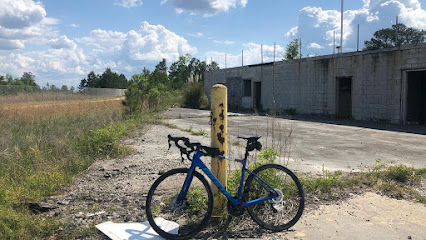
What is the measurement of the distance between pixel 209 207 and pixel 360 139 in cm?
785

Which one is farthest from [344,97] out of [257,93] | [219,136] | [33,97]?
[33,97]

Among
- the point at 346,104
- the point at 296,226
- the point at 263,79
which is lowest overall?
the point at 296,226

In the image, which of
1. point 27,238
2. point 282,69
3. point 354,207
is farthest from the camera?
point 282,69

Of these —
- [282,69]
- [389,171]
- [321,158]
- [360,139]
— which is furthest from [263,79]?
[389,171]

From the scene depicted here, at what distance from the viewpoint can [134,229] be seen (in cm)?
331

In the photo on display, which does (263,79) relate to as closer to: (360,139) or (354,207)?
(360,139)

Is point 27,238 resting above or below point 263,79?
below

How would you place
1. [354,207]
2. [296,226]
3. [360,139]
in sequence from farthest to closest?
[360,139], [354,207], [296,226]

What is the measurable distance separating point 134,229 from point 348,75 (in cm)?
1472

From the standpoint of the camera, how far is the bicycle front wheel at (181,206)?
3173mm

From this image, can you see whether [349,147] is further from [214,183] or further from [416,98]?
[416,98]

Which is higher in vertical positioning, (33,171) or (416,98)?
(416,98)

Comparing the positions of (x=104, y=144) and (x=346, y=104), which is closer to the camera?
(x=104, y=144)

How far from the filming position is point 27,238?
10.1 feet
